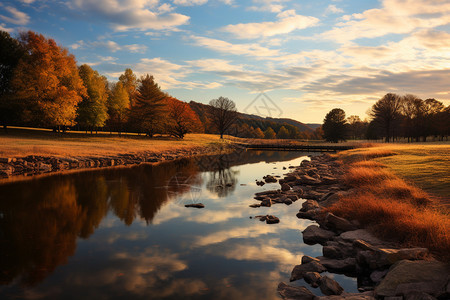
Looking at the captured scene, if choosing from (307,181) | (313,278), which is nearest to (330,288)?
(313,278)

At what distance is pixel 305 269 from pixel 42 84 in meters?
48.9

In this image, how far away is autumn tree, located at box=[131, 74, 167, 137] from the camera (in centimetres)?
6206

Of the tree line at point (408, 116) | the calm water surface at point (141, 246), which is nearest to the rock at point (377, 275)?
the calm water surface at point (141, 246)

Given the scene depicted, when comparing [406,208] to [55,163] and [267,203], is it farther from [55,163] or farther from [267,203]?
[55,163]

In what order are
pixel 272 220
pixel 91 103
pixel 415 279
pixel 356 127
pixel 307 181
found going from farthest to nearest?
pixel 356 127, pixel 91 103, pixel 307 181, pixel 272 220, pixel 415 279

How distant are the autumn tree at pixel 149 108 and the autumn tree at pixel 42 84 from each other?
17103mm

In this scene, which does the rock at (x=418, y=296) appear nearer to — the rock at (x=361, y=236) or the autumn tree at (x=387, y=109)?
the rock at (x=361, y=236)

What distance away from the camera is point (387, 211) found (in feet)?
30.3

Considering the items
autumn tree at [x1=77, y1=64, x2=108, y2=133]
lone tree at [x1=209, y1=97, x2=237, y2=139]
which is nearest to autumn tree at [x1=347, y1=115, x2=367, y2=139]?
lone tree at [x1=209, y1=97, x2=237, y2=139]

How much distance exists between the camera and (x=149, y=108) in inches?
2454

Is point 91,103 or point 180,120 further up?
point 91,103

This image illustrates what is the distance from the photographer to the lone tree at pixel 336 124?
87.3m

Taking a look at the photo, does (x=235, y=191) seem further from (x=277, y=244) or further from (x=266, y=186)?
(x=277, y=244)

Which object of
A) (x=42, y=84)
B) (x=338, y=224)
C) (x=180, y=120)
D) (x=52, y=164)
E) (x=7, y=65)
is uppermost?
(x=7, y=65)
